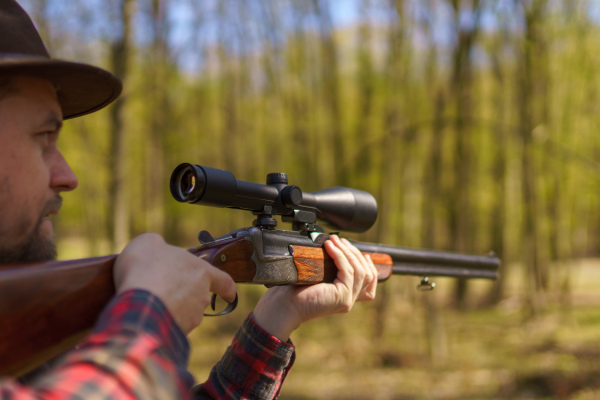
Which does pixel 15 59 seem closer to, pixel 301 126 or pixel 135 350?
pixel 135 350

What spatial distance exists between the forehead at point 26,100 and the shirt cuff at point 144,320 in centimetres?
69

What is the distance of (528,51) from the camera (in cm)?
1262

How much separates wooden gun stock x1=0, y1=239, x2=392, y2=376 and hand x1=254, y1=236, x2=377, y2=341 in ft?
3.07

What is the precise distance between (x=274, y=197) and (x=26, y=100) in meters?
1.08

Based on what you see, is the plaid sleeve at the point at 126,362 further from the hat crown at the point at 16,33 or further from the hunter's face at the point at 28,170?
the hat crown at the point at 16,33

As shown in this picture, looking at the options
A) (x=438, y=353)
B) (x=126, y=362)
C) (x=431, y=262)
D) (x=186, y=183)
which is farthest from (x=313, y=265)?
(x=438, y=353)

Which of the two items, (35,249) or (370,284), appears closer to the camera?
(35,249)

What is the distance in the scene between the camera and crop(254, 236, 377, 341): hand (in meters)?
2.37

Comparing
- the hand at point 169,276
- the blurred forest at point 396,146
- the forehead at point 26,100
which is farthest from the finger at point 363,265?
the blurred forest at point 396,146

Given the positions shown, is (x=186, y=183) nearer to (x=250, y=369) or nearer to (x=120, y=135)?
(x=250, y=369)

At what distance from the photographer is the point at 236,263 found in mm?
2174

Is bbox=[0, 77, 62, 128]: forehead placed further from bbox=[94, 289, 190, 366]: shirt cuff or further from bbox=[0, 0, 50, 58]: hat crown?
bbox=[94, 289, 190, 366]: shirt cuff

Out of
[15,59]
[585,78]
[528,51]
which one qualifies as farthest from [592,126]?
[15,59]

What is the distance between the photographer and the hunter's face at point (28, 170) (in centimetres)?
151
